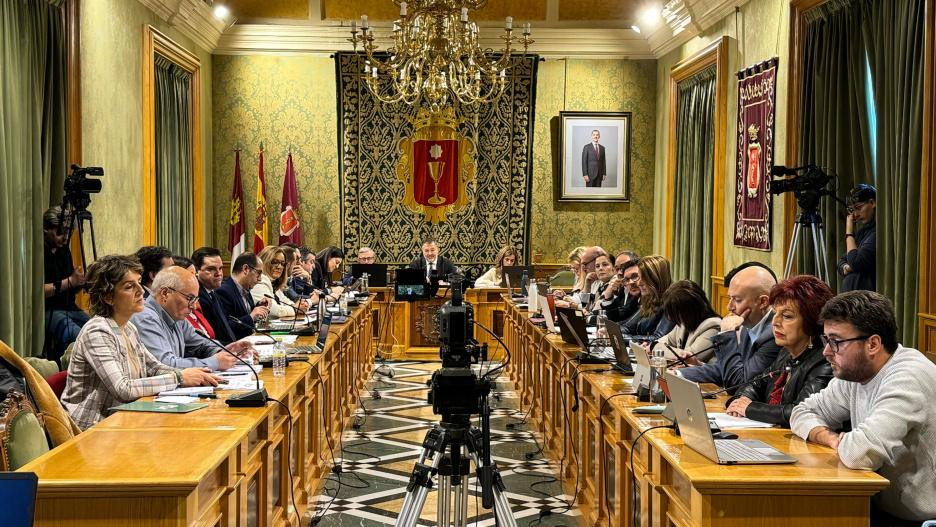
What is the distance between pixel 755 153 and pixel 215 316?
15.1 ft

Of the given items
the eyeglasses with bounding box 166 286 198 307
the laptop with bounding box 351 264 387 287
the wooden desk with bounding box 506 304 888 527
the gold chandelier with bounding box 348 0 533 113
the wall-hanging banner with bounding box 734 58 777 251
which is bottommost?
the wooden desk with bounding box 506 304 888 527

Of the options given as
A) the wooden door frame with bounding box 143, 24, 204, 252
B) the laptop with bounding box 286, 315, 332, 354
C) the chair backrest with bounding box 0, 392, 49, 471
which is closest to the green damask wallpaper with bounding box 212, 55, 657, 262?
the wooden door frame with bounding box 143, 24, 204, 252

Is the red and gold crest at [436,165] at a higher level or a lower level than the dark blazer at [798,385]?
higher

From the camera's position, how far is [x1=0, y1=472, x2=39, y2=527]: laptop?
1.93 metres

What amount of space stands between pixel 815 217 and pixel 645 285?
1251 millimetres

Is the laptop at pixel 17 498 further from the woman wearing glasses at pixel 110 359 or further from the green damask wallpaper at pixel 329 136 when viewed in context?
the green damask wallpaper at pixel 329 136

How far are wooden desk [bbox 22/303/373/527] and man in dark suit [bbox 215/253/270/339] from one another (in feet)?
6.51

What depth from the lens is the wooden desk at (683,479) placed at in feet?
7.91

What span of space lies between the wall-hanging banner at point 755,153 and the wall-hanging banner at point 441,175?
11.6 feet

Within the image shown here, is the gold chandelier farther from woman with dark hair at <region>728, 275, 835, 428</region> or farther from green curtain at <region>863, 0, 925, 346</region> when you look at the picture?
woman with dark hair at <region>728, 275, 835, 428</region>

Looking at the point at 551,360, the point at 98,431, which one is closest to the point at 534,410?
the point at 551,360

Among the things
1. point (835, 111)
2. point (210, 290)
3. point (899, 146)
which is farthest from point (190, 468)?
point (835, 111)

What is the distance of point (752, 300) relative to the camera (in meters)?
4.18

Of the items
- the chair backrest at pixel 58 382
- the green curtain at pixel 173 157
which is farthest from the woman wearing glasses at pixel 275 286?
the chair backrest at pixel 58 382
